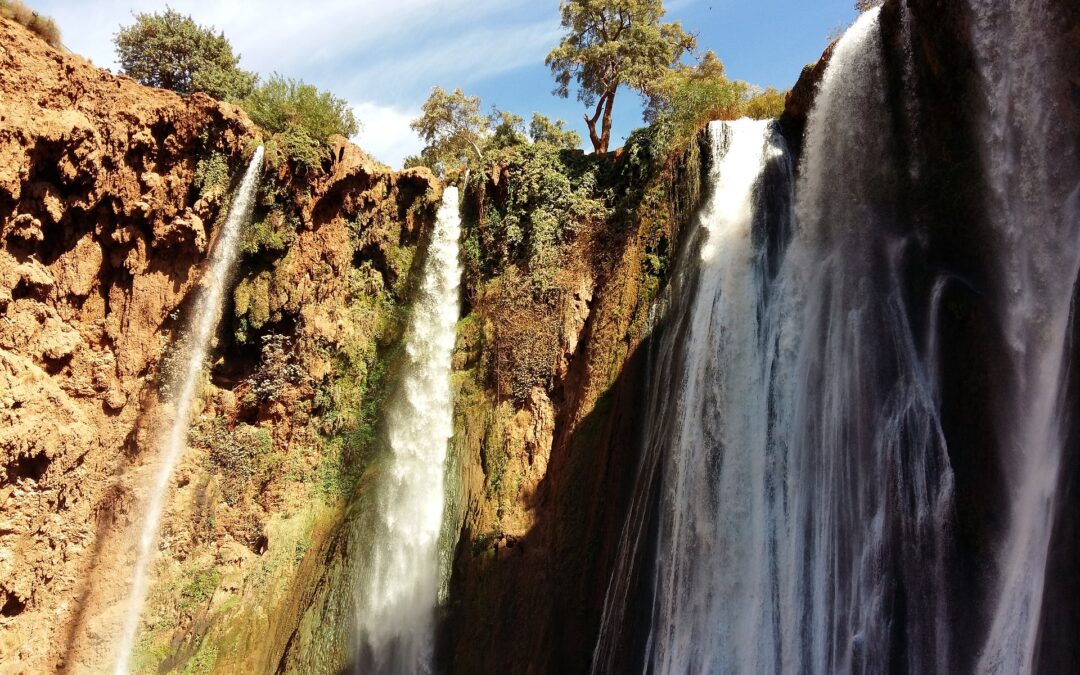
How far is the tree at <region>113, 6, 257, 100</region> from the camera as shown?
2175 cm

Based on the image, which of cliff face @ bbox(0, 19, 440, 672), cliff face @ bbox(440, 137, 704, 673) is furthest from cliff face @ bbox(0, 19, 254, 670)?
cliff face @ bbox(440, 137, 704, 673)

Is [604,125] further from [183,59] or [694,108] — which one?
[183,59]

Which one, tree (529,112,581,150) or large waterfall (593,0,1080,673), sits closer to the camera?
large waterfall (593,0,1080,673)

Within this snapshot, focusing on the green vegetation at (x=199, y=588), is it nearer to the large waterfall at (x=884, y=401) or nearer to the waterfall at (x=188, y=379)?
the waterfall at (x=188, y=379)

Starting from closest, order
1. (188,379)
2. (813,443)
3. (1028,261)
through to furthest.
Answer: (1028,261) < (813,443) < (188,379)

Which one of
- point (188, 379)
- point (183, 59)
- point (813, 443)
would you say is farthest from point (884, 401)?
point (183, 59)

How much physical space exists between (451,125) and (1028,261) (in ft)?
73.4

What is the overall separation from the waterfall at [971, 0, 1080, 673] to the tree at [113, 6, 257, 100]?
869 inches

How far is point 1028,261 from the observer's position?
789cm

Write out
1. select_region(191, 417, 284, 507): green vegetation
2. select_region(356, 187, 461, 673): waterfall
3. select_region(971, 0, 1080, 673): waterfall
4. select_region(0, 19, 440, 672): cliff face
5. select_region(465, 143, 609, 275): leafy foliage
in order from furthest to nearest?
1. select_region(465, 143, 609, 275): leafy foliage
2. select_region(191, 417, 284, 507): green vegetation
3. select_region(0, 19, 440, 672): cliff face
4. select_region(356, 187, 461, 673): waterfall
5. select_region(971, 0, 1080, 673): waterfall

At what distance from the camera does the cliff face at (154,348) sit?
538 inches

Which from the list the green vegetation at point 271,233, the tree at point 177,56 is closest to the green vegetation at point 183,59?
the tree at point 177,56

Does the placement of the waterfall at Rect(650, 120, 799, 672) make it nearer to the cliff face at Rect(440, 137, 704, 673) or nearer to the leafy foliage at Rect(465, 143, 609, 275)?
the cliff face at Rect(440, 137, 704, 673)

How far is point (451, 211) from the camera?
1870 centimetres
